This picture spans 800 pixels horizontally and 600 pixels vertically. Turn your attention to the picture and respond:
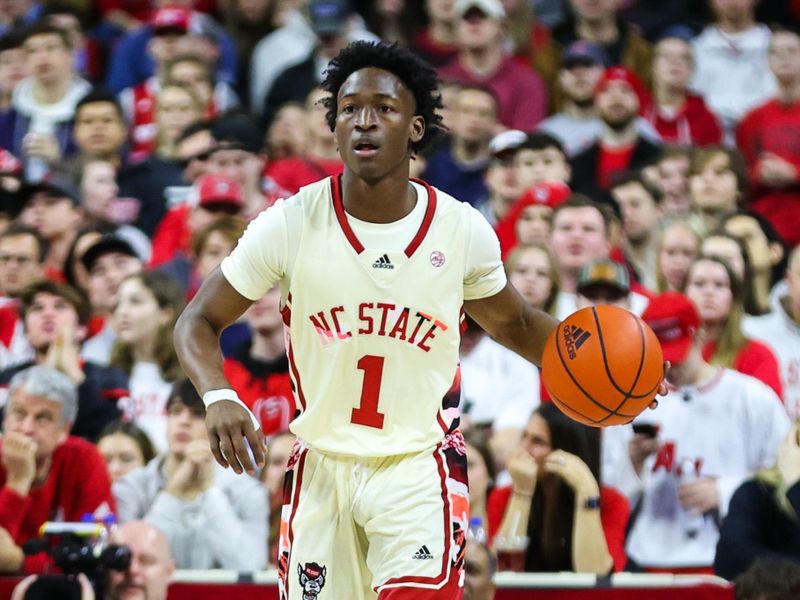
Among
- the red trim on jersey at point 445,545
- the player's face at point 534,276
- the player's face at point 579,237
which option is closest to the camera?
the red trim on jersey at point 445,545

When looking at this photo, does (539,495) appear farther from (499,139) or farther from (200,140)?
(200,140)

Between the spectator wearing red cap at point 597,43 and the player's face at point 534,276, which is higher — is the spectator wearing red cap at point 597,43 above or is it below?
above

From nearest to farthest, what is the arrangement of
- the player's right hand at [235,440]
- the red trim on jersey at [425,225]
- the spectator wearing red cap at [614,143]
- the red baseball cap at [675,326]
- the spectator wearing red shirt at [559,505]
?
1. the player's right hand at [235,440]
2. the red trim on jersey at [425,225]
3. the spectator wearing red shirt at [559,505]
4. the red baseball cap at [675,326]
5. the spectator wearing red cap at [614,143]

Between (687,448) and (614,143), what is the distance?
3.54 meters

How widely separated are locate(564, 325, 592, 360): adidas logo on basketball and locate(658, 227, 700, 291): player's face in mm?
3755

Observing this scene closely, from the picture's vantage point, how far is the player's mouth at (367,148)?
4805mm

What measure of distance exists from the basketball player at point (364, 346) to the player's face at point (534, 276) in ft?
11.2

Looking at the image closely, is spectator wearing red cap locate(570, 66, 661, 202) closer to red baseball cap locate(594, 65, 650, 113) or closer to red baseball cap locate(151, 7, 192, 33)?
red baseball cap locate(594, 65, 650, 113)

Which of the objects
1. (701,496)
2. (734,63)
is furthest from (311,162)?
(701,496)

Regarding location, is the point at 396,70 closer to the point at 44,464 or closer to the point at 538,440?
the point at 538,440

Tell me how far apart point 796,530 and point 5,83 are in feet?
25.2

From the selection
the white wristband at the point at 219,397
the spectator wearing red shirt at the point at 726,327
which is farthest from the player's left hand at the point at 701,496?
the white wristband at the point at 219,397

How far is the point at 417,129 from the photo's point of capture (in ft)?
16.5

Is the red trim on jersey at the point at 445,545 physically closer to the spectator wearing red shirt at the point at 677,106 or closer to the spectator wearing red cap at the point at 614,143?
the spectator wearing red cap at the point at 614,143
